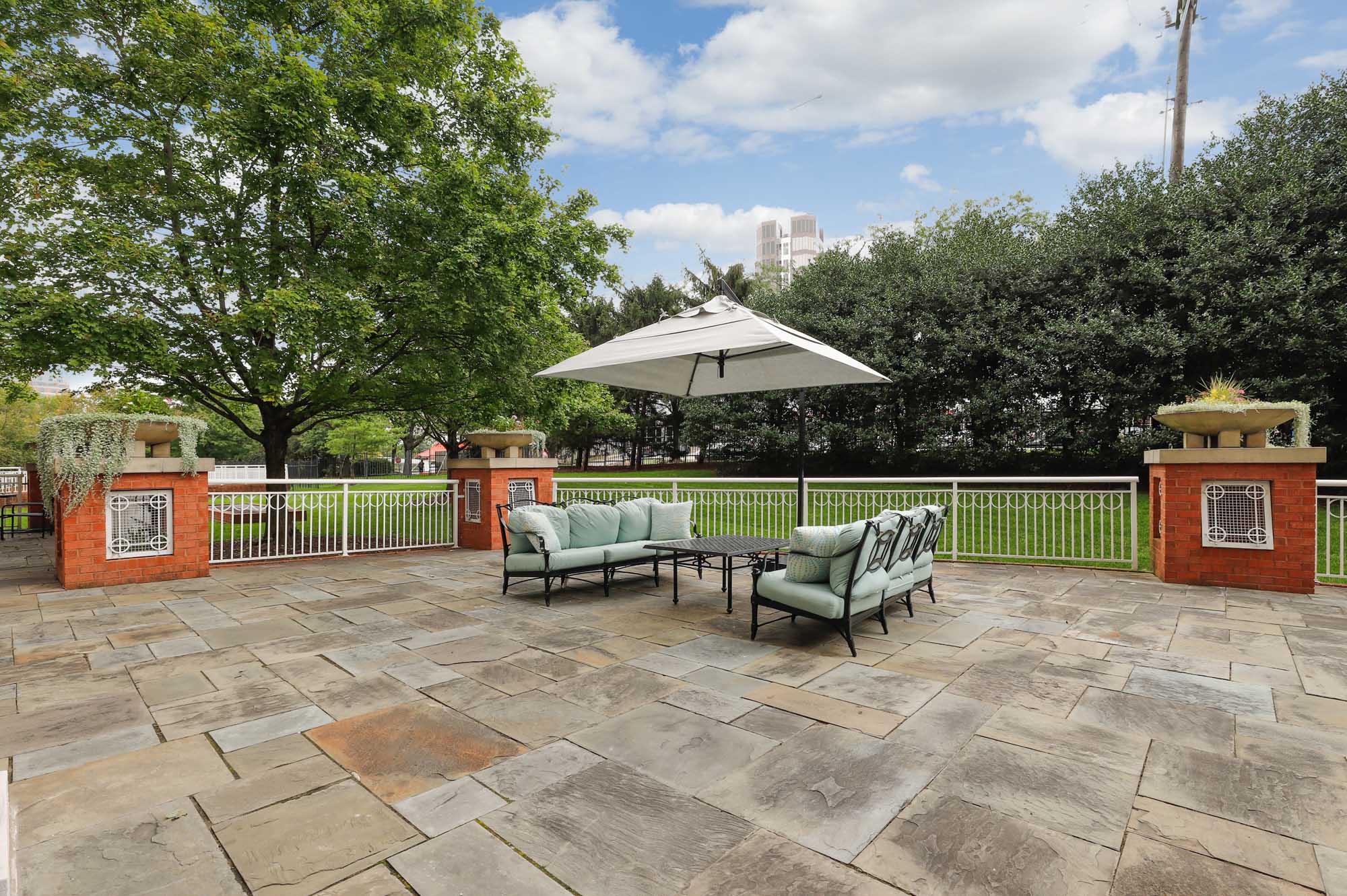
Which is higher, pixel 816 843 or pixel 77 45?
pixel 77 45

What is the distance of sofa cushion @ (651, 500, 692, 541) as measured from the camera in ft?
21.1

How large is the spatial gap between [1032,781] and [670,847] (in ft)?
4.68

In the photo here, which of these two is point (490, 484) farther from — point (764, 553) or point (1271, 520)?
point (1271, 520)

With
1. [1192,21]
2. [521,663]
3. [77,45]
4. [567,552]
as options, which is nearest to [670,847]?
[521,663]

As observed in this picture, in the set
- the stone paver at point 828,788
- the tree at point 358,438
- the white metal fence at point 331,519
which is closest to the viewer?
the stone paver at point 828,788

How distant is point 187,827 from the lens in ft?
6.72

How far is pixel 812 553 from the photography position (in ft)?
13.3

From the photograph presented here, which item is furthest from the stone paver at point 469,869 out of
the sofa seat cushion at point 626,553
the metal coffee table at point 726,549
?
the sofa seat cushion at point 626,553

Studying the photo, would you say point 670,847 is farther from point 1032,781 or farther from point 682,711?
point 1032,781

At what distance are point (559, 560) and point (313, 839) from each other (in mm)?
3543

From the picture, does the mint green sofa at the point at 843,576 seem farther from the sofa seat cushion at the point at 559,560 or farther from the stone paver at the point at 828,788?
the sofa seat cushion at the point at 559,560

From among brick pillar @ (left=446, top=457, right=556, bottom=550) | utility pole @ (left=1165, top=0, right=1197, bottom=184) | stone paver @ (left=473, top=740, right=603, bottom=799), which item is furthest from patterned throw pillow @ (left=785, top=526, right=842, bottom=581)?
utility pole @ (left=1165, top=0, right=1197, bottom=184)

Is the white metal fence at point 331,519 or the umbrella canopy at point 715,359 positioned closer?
the umbrella canopy at point 715,359

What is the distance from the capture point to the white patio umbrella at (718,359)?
4.64 m
